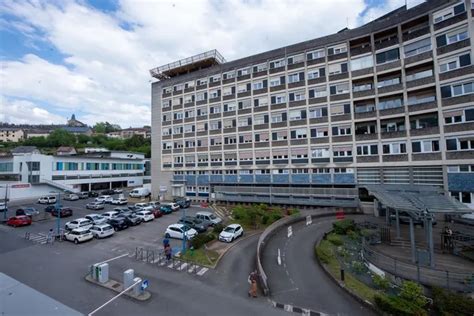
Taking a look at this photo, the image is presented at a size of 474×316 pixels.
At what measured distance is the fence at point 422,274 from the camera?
44.5ft

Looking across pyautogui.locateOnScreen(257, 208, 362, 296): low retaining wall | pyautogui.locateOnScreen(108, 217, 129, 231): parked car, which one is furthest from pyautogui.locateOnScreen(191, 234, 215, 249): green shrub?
pyautogui.locateOnScreen(108, 217, 129, 231): parked car

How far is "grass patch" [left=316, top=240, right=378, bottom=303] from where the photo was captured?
1366cm

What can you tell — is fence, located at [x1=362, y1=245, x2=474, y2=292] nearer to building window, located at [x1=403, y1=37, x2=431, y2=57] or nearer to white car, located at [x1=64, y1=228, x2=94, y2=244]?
white car, located at [x1=64, y1=228, x2=94, y2=244]

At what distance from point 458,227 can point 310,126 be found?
68.8 ft

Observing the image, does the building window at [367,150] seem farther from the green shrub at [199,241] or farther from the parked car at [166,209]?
the parked car at [166,209]

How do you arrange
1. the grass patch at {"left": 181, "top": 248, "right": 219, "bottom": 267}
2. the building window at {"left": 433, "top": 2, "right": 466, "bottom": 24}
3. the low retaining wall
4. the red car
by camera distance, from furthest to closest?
the red car → the building window at {"left": 433, "top": 2, "right": 466, "bottom": 24} → the low retaining wall → the grass patch at {"left": 181, "top": 248, "right": 219, "bottom": 267}

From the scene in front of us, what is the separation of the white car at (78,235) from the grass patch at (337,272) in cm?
2246

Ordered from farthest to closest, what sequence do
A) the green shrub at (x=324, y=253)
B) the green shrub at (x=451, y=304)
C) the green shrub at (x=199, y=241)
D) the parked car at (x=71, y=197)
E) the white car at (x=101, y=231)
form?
the parked car at (x=71, y=197) < the white car at (x=101, y=231) < the green shrub at (x=199, y=241) < the green shrub at (x=324, y=253) < the green shrub at (x=451, y=304)

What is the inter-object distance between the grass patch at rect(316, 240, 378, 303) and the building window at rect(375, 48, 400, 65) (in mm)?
26933

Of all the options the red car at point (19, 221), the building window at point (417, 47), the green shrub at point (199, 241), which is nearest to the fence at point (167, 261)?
the green shrub at point (199, 241)

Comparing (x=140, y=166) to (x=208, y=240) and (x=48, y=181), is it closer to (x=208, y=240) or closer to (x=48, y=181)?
(x=48, y=181)

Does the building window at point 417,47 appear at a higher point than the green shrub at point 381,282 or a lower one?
higher

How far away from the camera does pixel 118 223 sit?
2828 cm

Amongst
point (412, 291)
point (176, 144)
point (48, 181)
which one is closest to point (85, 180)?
point (48, 181)
